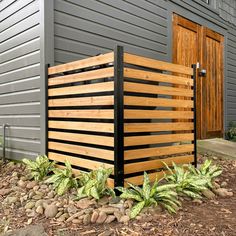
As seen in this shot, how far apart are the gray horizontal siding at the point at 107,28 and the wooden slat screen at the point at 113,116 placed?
2.29 feet

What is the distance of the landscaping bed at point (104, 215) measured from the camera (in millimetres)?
2436

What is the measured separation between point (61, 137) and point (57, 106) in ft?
1.26

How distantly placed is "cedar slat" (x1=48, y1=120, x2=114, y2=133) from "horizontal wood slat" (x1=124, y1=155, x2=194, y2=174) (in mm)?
398

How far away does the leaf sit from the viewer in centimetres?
255

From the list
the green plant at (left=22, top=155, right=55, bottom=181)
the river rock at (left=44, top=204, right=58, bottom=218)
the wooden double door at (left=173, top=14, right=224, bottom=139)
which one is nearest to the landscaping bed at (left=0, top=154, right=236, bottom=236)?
the river rock at (left=44, top=204, right=58, bottom=218)

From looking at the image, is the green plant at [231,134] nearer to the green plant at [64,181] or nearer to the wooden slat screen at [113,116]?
the wooden slat screen at [113,116]

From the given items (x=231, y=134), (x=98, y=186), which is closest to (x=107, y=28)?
(x=98, y=186)

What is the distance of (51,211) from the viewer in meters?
2.82

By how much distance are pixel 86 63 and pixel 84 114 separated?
20.9 inches

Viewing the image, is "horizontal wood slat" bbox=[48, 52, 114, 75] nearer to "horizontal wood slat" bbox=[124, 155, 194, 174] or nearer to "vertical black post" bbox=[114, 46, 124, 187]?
"vertical black post" bbox=[114, 46, 124, 187]

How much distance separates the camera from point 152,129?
3.30 metres

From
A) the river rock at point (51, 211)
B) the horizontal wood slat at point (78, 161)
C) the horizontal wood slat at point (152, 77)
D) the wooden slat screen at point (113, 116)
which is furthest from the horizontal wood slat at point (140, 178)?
the horizontal wood slat at point (152, 77)

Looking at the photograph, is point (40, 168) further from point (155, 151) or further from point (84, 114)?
point (155, 151)

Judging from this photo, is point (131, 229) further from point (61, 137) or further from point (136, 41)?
point (136, 41)
